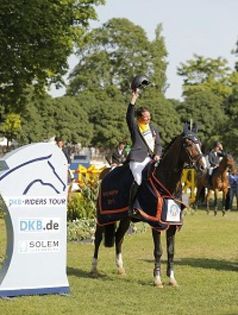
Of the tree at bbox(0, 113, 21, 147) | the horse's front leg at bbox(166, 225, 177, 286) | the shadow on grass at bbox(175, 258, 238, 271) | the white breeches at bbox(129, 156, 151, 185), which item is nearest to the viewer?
the horse's front leg at bbox(166, 225, 177, 286)

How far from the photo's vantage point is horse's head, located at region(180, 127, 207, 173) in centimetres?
1044

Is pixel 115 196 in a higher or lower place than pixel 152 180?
lower

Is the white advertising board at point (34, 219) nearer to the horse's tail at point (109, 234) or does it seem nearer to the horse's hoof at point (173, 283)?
the horse's hoof at point (173, 283)

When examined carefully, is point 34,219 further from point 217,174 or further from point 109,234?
point 217,174

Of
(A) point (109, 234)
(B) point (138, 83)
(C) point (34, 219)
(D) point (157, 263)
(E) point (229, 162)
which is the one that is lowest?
(D) point (157, 263)

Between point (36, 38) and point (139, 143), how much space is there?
18957 millimetres

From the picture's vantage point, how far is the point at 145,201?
10.7m

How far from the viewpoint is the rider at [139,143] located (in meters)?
10.9

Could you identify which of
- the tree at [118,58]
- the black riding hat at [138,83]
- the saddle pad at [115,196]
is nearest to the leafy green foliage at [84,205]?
the saddle pad at [115,196]

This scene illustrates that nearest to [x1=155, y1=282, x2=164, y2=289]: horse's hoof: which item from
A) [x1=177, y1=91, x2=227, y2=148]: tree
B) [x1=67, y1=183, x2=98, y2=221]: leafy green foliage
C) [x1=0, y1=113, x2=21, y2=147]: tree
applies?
[x1=67, y1=183, x2=98, y2=221]: leafy green foliage

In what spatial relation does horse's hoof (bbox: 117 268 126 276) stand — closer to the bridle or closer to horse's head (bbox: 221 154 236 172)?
the bridle

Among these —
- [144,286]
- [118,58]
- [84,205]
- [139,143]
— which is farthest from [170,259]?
[118,58]

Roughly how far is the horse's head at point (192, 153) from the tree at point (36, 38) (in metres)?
17.1

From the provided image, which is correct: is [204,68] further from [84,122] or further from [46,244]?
[46,244]
